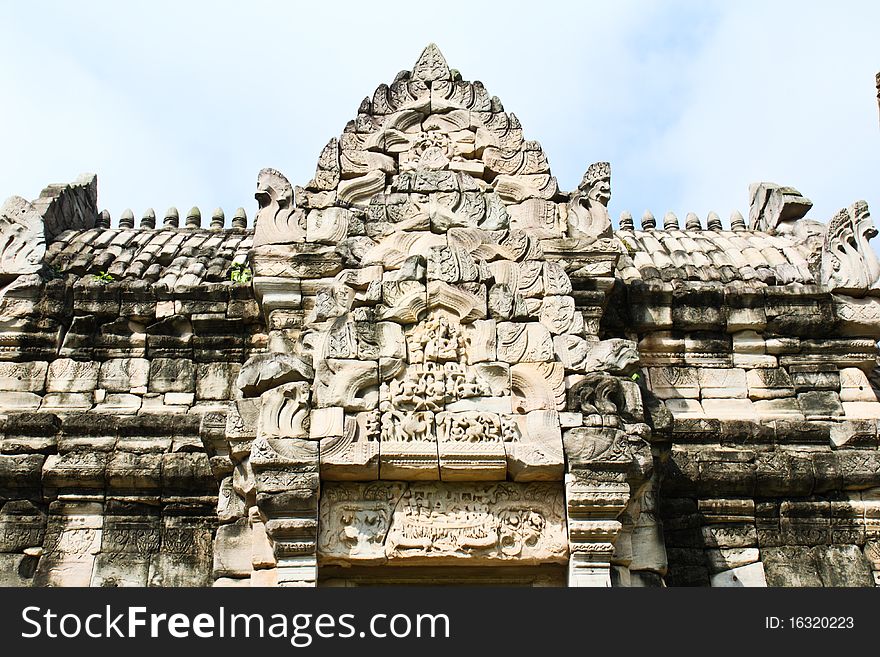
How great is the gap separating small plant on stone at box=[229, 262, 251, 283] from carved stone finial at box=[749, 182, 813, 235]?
18.0 ft

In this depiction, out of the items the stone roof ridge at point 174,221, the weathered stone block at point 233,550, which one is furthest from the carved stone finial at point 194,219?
the weathered stone block at point 233,550

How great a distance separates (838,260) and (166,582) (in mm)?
6438

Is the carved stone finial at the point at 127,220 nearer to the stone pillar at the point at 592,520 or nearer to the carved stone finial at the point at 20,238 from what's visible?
the carved stone finial at the point at 20,238

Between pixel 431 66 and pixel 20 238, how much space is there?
4.13 meters

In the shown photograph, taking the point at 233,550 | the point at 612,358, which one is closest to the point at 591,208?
the point at 612,358

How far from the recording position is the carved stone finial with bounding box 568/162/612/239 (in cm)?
895

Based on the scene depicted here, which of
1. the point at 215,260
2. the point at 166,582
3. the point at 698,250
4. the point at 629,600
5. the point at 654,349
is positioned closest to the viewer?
the point at 629,600

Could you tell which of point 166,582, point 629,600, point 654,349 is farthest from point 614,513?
point 166,582

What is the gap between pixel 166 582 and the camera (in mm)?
7789

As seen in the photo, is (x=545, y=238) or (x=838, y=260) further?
(x=838, y=260)

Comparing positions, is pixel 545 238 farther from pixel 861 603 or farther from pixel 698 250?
pixel 861 603

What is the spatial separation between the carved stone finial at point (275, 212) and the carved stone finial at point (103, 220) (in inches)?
123

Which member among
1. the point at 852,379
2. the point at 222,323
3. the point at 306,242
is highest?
the point at 306,242

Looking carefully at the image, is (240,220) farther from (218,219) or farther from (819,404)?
(819,404)
